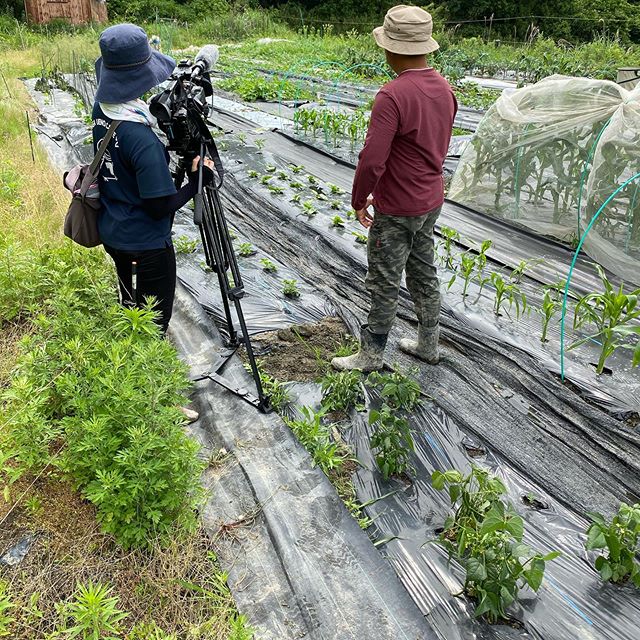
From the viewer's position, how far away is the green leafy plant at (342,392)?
273 centimetres

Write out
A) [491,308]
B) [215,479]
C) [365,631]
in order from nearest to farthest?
[365,631], [215,479], [491,308]

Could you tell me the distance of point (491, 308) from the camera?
140 inches

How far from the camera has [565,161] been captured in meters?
4.54

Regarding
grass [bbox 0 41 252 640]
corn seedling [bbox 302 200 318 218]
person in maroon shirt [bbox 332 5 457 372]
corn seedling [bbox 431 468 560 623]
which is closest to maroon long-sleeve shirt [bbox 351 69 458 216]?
person in maroon shirt [bbox 332 5 457 372]

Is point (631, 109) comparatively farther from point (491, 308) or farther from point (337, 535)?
point (337, 535)

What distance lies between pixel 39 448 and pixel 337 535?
109 cm

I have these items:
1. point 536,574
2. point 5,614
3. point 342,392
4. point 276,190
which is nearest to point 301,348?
point 342,392

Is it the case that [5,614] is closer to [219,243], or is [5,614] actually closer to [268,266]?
[219,243]

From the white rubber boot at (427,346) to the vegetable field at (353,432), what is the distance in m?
0.07

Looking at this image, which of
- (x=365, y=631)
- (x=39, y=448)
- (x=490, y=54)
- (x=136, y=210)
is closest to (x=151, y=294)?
(x=136, y=210)

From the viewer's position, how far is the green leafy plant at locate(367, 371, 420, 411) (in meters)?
2.60

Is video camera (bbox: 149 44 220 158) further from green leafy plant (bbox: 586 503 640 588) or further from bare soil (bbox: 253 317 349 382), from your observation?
green leafy plant (bbox: 586 503 640 588)

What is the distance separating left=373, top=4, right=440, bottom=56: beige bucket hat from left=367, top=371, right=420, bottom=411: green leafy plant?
1.46 m

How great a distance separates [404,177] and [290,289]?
4.62 feet
